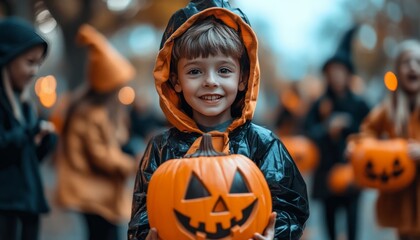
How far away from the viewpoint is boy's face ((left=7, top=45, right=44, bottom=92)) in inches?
268

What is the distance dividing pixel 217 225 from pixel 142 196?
2.14 ft

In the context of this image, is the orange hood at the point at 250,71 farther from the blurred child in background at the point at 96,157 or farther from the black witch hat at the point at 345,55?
the black witch hat at the point at 345,55

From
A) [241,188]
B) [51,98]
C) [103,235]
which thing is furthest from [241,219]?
[51,98]

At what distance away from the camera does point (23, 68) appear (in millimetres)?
6816

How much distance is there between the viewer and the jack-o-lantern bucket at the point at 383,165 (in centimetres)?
730

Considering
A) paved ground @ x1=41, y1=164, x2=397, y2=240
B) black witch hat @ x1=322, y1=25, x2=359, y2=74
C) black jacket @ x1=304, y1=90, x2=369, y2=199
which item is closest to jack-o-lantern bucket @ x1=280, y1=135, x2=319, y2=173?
black jacket @ x1=304, y1=90, x2=369, y2=199

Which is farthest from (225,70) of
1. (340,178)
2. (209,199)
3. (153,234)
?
(340,178)

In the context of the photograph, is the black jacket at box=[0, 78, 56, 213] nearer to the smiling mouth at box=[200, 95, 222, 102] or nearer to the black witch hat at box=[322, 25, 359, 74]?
the smiling mouth at box=[200, 95, 222, 102]

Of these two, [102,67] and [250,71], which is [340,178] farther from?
[250,71]

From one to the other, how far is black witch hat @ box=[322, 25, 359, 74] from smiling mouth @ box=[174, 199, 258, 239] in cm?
718

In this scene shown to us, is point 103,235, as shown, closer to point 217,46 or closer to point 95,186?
point 95,186

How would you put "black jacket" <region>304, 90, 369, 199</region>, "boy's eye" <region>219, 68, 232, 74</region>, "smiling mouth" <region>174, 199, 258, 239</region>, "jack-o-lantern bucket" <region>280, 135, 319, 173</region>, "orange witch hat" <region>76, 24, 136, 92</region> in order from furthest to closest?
"jack-o-lantern bucket" <region>280, 135, 319, 173</region> → "black jacket" <region>304, 90, 369, 199</region> → "orange witch hat" <region>76, 24, 136, 92</region> → "boy's eye" <region>219, 68, 232, 74</region> → "smiling mouth" <region>174, 199, 258, 239</region>

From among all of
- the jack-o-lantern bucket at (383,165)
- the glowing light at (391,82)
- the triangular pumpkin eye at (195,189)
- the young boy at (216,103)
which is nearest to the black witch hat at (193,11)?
the young boy at (216,103)

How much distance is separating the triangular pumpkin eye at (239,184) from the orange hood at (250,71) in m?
0.36
